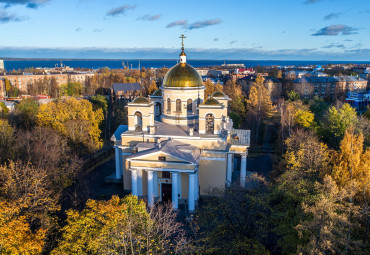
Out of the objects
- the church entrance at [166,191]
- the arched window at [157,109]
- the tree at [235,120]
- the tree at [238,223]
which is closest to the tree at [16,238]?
the tree at [238,223]

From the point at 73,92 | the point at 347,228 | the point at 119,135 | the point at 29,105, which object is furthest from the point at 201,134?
the point at 73,92

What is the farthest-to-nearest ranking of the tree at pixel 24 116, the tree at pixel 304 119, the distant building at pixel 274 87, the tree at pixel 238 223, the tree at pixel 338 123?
the distant building at pixel 274 87
the tree at pixel 24 116
the tree at pixel 304 119
the tree at pixel 338 123
the tree at pixel 238 223

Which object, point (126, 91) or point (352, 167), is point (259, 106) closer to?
point (352, 167)

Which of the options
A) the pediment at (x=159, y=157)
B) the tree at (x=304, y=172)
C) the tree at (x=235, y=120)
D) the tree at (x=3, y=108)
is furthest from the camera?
the tree at (x=235, y=120)

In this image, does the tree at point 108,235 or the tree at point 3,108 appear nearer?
Answer: the tree at point 108,235

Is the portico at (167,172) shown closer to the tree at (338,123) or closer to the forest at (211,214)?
the forest at (211,214)

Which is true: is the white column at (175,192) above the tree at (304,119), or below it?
below

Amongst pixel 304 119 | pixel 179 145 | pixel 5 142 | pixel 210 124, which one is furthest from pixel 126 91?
pixel 179 145

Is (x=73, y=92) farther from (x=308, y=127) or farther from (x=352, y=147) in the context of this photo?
(x=352, y=147)
